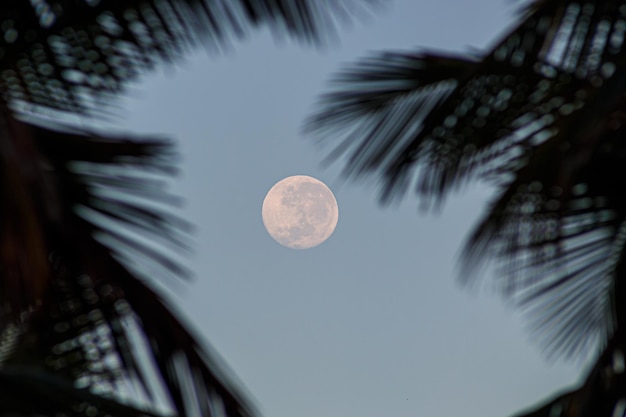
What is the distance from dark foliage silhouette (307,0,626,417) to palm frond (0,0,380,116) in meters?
0.82

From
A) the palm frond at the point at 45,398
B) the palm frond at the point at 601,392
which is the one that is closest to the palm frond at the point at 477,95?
the palm frond at the point at 601,392

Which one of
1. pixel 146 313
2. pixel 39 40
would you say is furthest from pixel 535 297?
pixel 39 40

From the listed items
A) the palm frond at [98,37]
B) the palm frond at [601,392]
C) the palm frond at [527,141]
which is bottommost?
the palm frond at [601,392]

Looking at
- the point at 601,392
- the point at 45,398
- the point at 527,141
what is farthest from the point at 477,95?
the point at 45,398

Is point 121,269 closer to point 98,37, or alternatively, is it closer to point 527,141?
point 98,37

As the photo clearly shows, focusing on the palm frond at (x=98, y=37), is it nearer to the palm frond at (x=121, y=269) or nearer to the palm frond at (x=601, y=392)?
the palm frond at (x=121, y=269)

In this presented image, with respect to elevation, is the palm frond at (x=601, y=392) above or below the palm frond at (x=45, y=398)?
below

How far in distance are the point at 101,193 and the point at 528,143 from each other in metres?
1.63

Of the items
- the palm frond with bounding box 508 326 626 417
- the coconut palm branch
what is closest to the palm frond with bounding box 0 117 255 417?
the coconut palm branch

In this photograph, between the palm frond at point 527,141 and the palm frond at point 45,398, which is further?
the palm frond at point 527,141

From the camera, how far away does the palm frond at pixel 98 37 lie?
2.73m

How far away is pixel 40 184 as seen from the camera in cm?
169

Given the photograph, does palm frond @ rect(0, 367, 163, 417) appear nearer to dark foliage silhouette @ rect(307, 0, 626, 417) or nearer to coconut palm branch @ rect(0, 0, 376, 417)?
coconut palm branch @ rect(0, 0, 376, 417)

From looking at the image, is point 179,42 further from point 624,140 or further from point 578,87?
point 624,140
